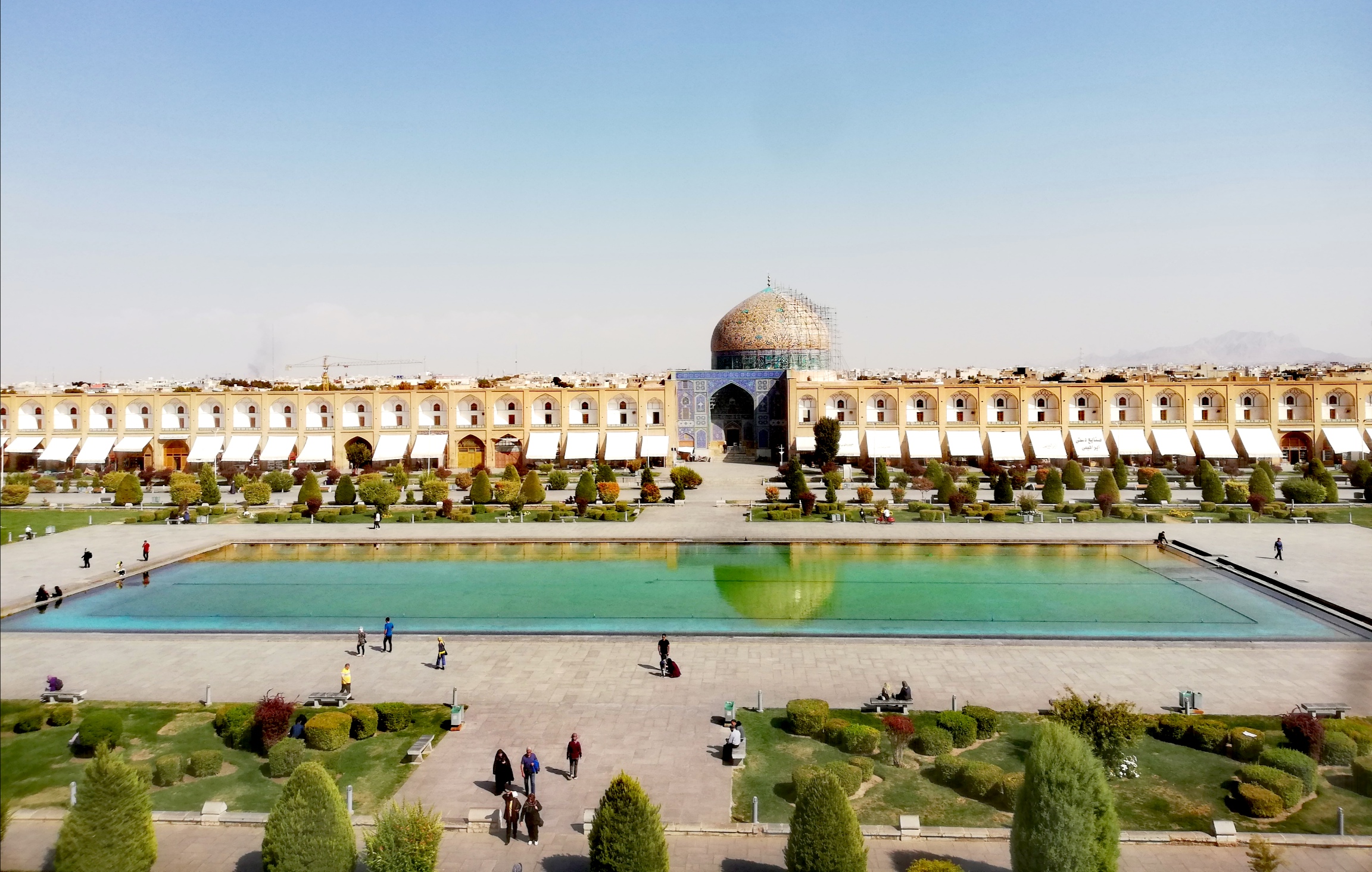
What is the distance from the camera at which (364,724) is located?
35.7ft

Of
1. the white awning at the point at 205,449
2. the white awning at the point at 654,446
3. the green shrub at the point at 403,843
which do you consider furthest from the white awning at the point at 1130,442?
the white awning at the point at 205,449

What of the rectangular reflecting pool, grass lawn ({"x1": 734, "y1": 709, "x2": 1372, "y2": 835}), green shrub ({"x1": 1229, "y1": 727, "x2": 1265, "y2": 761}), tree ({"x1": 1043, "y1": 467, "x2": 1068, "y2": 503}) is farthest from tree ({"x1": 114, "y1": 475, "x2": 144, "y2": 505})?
green shrub ({"x1": 1229, "y1": 727, "x2": 1265, "y2": 761})

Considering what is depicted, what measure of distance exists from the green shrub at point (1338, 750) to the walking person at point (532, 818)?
8212 millimetres

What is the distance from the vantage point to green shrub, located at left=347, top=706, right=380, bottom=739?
10891 mm

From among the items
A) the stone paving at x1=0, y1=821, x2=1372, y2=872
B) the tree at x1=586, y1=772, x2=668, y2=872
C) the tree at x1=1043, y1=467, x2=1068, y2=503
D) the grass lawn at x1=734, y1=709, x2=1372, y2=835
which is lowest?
the stone paving at x1=0, y1=821, x2=1372, y2=872

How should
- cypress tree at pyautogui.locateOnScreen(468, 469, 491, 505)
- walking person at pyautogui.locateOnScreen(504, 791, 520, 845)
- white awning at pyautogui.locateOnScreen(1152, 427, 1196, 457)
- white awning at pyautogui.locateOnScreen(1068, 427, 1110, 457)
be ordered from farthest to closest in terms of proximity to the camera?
white awning at pyautogui.locateOnScreen(1068, 427, 1110, 457) → white awning at pyautogui.locateOnScreen(1152, 427, 1196, 457) → cypress tree at pyautogui.locateOnScreen(468, 469, 491, 505) → walking person at pyautogui.locateOnScreen(504, 791, 520, 845)

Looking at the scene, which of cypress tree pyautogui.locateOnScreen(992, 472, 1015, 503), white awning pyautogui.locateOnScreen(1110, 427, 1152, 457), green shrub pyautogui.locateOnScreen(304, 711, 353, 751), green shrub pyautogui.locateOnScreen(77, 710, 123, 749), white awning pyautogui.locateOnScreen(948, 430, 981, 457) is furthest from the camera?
white awning pyautogui.locateOnScreen(948, 430, 981, 457)

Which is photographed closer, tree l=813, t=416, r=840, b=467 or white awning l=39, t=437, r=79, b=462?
tree l=813, t=416, r=840, b=467

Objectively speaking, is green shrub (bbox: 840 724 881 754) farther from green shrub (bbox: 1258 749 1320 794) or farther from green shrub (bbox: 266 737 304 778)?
green shrub (bbox: 266 737 304 778)

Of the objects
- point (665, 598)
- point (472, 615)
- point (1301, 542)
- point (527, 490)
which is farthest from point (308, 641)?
point (1301, 542)

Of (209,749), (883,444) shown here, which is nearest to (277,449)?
(883,444)

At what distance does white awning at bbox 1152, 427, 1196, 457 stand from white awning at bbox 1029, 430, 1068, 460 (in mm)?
3959

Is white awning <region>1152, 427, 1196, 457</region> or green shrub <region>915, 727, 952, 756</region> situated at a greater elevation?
white awning <region>1152, 427, 1196, 457</region>

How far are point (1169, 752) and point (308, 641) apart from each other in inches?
495
